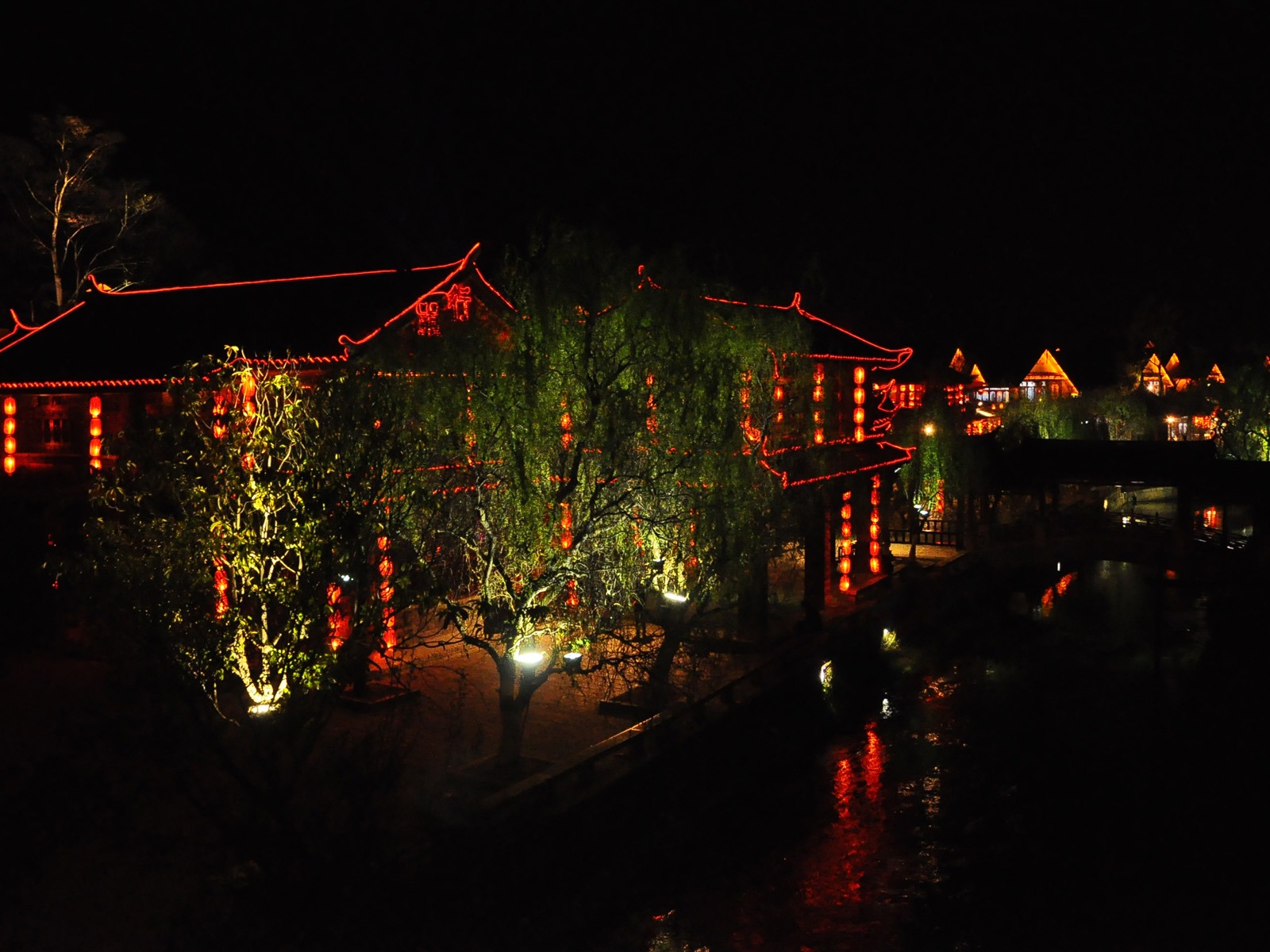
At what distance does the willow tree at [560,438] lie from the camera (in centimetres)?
1205

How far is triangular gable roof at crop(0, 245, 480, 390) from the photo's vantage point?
1716cm

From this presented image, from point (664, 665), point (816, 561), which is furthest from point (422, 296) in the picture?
point (816, 561)

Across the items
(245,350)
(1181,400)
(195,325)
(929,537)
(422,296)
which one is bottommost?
(929,537)

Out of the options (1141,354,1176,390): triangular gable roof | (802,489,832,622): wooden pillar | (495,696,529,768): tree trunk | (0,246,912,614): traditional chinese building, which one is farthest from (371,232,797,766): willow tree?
(1141,354,1176,390): triangular gable roof

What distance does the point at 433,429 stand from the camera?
11867 mm

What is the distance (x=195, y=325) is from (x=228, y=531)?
10.4 m

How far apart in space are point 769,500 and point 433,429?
526 cm

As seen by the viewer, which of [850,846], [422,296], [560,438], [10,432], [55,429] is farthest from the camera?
[10,432]

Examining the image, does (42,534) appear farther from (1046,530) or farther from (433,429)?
(1046,530)

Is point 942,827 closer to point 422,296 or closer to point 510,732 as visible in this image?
A: point 510,732

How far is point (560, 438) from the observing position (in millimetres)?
12273

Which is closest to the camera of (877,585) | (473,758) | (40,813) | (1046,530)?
(40,813)

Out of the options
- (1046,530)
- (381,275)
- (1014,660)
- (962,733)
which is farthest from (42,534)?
(1046,530)

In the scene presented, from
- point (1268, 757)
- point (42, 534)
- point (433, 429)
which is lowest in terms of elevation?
point (1268, 757)
